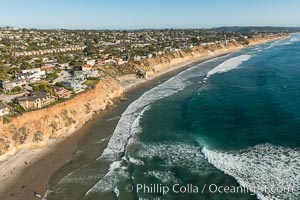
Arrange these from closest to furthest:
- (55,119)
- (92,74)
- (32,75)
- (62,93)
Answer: (55,119)
(62,93)
(32,75)
(92,74)

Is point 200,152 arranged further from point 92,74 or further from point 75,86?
point 92,74

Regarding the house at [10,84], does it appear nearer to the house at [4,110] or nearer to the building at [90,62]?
the house at [4,110]

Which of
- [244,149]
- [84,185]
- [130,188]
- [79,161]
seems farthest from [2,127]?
[244,149]

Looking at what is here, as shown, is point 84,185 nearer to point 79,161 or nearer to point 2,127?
point 79,161

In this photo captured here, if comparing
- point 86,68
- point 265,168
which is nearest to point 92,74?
point 86,68

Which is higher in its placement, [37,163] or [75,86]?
[75,86]

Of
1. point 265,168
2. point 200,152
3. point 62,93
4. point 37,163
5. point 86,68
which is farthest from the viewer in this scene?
point 86,68

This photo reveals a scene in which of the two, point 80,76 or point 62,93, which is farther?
point 80,76
